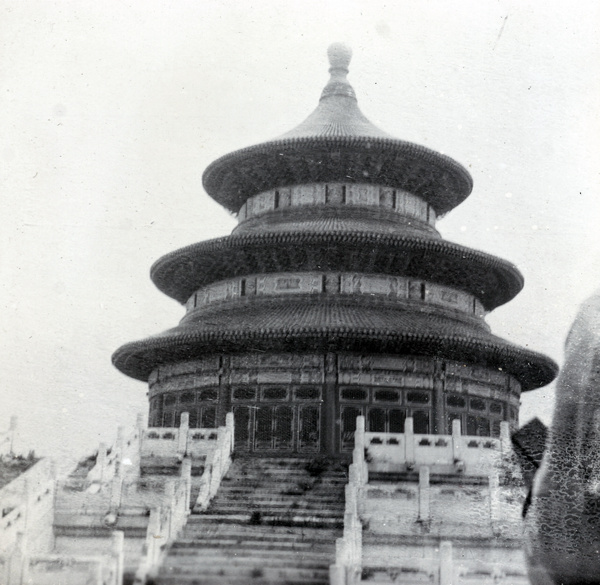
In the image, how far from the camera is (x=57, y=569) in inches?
615

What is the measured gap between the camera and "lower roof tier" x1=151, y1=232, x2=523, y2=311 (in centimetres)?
2761

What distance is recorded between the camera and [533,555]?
698cm

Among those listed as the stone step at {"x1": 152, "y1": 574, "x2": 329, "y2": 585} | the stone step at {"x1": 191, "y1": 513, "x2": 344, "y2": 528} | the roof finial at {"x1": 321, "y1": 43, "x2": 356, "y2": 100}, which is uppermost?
the roof finial at {"x1": 321, "y1": 43, "x2": 356, "y2": 100}

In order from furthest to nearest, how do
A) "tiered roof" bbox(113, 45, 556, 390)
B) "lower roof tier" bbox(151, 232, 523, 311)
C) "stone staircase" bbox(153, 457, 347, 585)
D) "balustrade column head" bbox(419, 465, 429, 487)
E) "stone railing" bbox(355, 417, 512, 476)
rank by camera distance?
"lower roof tier" bbox(151, 232, 523, 311) → "tiered roof" bbox(113, 45, 556, 390) → "stone railing" bbox(355, 417, 512, 476) → "balustrade column head" bbox(419, 465, 429, 487) → "stone staircase" bbox(153, 457, 347, 585)

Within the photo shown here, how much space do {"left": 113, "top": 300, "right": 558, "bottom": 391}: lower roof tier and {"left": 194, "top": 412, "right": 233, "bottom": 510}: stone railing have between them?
361cm

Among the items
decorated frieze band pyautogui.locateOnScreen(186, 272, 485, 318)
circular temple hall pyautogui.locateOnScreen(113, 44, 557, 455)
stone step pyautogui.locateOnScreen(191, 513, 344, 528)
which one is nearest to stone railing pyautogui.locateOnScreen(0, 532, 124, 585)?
stone step pyautogui.locateOnScreen(191, 513, 344, 528)

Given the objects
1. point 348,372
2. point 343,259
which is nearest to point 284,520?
point 348,372

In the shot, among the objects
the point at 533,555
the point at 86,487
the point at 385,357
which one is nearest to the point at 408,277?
the point at 385,357

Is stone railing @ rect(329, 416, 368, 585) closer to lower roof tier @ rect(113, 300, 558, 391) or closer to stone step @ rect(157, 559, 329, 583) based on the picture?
stone step @ rect(157, 559, 329, 583)

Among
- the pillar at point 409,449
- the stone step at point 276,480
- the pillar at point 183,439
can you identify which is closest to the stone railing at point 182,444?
the pillar at point 183,439

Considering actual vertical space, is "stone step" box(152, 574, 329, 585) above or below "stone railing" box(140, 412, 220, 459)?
below

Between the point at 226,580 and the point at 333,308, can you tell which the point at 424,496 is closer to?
the point at 226,580

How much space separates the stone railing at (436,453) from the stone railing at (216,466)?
3254 mm

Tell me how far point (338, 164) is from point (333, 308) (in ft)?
19.5
